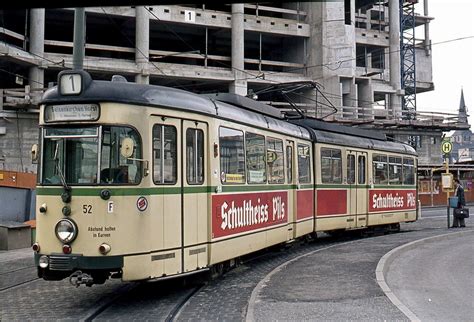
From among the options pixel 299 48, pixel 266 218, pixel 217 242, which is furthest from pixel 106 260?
pixel 299 48

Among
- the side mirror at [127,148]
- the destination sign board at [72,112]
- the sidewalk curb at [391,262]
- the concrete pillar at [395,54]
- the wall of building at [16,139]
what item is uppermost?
the concrete pillar at [395,54]

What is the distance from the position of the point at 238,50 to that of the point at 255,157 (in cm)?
3541

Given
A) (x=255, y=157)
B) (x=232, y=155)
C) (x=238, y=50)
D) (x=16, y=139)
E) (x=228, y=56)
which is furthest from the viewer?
(x=228, y=56)

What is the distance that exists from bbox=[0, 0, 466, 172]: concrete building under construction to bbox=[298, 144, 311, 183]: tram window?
879 inches

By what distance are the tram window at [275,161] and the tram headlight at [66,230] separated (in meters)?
5.04

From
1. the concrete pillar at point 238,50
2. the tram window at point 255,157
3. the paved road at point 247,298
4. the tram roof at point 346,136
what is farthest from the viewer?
the concrete pillar at point 238,50

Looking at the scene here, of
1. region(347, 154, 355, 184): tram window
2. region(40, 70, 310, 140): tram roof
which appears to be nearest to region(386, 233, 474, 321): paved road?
region(347, 154, 355, 184): tram window

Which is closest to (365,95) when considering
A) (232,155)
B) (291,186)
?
(291,186)

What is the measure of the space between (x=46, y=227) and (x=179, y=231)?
188cm

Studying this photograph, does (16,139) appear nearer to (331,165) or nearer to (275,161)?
(331,165)

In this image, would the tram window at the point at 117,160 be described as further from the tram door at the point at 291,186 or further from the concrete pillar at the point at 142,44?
the concrete pillar at the point at 142,44

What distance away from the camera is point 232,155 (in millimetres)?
10188

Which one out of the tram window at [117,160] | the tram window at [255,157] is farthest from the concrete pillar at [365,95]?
the tram window at [117,160]

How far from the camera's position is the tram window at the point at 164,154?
8.27 m
